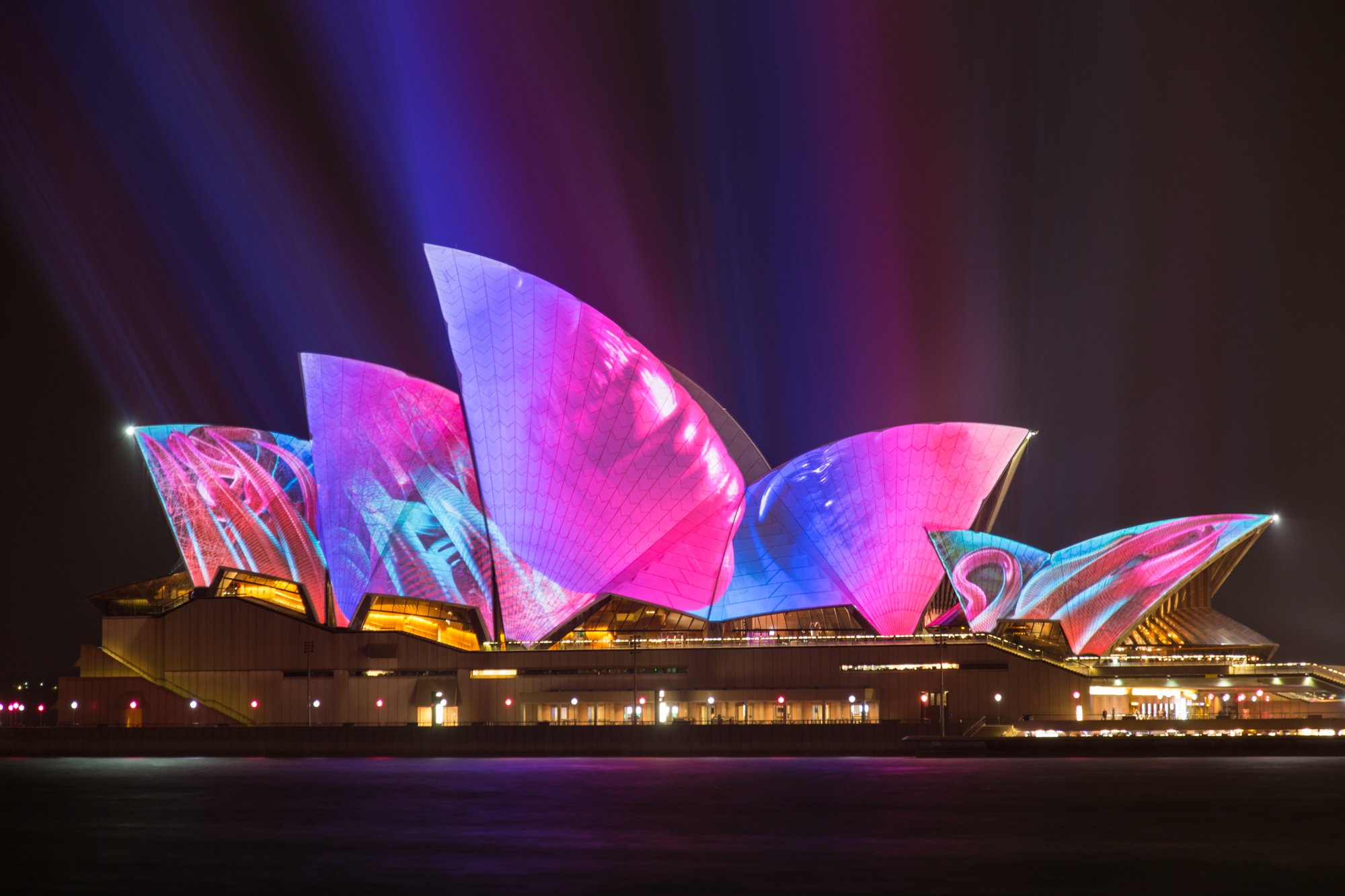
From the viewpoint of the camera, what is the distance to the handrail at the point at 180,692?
62.5 metres

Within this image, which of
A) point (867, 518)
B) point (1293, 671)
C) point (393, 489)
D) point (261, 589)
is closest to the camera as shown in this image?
point (867, 518)

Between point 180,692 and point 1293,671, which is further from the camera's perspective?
point 1293,671

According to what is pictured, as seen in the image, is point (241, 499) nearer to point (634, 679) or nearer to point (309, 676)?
point (309, 676)

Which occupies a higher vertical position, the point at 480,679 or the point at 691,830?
the point at 480,679

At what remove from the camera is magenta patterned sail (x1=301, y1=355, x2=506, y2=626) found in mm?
60812

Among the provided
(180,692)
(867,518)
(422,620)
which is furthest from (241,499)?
(867,518)

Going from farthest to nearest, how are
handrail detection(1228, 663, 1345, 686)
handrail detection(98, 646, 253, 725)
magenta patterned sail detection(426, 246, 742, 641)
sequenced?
handrail detection(1228, 663, 1345, 686), handrail detection(98, 646, 253, 725), magenta patterned sail detection(426, 246, 742, 641)

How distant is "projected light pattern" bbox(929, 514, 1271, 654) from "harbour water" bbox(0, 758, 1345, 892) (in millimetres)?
19249

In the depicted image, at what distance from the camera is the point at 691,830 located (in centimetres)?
2764

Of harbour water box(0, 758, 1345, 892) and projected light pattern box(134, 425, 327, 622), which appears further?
projected light pattern box(134, 425, 327, 622)

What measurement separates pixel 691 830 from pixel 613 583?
33.3 meters

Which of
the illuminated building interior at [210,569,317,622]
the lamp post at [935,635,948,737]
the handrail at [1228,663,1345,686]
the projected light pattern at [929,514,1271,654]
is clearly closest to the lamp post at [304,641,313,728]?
the illuminated building interior at [210,569,317,622]

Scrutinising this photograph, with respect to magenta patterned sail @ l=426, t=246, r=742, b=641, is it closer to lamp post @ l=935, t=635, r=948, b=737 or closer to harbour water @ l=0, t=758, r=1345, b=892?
lamp post @ l=935, t=635, r=948, b=737

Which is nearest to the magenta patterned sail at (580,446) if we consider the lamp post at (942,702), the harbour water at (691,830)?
the lamp post at (942,702)
